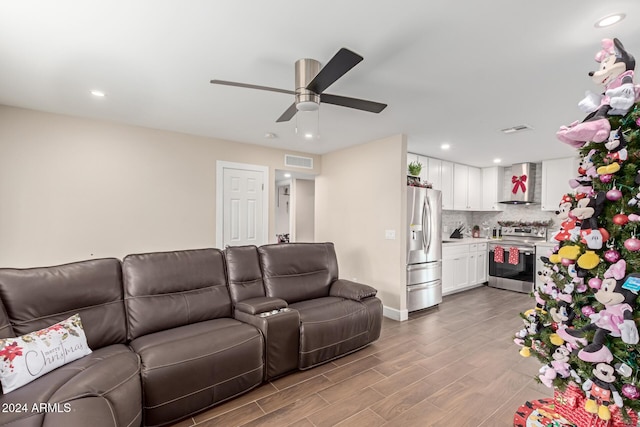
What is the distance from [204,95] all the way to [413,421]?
322 centimetres

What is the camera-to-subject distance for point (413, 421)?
1979 millimetres

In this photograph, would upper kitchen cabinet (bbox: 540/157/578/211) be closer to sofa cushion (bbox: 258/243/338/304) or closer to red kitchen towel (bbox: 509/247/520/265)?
red kitchen towel (bbox: 509/247/520/265)

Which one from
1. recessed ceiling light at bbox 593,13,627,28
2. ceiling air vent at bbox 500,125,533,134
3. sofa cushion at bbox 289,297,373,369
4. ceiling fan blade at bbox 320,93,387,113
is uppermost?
recessed ceiling light at bbox 593,13,627,28

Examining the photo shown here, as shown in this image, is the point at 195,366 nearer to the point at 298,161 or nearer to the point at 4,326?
the point at 4,326

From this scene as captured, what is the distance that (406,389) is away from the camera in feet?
7.70

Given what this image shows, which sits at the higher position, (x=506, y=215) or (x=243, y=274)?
(x=506, y=215)

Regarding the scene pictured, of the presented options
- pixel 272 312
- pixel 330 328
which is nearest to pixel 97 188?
pixel 272 312

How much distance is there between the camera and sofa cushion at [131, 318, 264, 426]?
1841mm

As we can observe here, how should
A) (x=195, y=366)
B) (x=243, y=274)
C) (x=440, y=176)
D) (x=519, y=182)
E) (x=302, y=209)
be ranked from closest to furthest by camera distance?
(x=195, y=366), (x=243, y=274), (x=440, y=176), (x=519, y=182), (x=302, y=209)

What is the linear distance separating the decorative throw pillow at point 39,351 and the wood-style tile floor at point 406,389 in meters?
0.86

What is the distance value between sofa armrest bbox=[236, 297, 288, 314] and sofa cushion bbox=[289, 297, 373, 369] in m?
0.25

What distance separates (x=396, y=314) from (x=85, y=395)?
11.3 ft

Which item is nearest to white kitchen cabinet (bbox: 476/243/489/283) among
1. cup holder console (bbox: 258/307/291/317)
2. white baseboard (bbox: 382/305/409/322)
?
white baseboard (bbox: 382/305/409/322)

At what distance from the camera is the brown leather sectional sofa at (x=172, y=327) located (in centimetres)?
152
